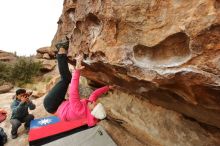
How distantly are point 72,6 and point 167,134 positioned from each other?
9.76 feet

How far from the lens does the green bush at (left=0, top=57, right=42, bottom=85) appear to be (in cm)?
1569

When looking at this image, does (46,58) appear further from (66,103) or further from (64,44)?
(66,103)

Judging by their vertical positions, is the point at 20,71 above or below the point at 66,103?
below

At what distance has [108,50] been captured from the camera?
3.82 meters

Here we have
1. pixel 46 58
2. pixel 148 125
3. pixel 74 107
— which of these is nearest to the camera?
pixel 74 107

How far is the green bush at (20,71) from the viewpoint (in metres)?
15.7

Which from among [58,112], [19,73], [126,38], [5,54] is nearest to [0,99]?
[19,73]

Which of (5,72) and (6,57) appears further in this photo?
(6,57)

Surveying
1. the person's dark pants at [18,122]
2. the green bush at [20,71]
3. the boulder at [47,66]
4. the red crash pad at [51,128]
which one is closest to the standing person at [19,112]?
the person's dark pants at [18,122]

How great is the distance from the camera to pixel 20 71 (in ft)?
52.9

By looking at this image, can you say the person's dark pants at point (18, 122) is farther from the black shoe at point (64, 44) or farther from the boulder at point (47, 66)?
the boulder at point (47, 66)

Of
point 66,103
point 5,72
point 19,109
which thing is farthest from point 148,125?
point 5,72

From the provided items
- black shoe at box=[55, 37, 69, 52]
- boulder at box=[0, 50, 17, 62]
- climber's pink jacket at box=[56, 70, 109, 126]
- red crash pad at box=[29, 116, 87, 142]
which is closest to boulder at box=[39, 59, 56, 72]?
boulder at box=[0, 50, 17, 62]

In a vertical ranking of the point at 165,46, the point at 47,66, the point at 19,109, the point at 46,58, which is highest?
the point at 165,46
